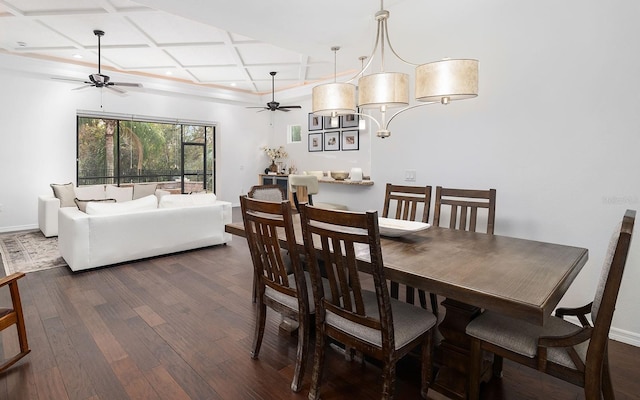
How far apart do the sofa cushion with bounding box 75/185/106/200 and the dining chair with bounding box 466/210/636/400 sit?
6.27 metres

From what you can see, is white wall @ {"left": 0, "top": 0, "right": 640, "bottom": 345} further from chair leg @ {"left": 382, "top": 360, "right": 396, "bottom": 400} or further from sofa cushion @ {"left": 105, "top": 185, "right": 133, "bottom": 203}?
sofa cushion @ {"left": 105, "top": 185, "right": 133, "bottom": 203}

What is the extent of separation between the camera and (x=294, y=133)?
8.71 meters

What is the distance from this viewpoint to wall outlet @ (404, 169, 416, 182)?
346 cm

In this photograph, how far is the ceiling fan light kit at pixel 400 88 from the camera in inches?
76.9

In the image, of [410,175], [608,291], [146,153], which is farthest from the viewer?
[146,153]

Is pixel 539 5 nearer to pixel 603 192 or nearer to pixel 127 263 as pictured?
pixel 603 192

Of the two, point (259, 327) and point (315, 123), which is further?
point (315, 123)

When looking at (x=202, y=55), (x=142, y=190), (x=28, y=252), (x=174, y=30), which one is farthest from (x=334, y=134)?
(x=28, y=252)

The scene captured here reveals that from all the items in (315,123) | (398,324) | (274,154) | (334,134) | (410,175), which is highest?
(315,123)

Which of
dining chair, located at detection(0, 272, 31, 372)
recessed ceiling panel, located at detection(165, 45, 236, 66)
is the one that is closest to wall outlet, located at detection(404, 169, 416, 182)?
dining chair, located at detection(0, 272, 31, 372)

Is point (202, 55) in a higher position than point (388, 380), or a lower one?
higher

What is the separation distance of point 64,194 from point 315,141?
4969 millimetres

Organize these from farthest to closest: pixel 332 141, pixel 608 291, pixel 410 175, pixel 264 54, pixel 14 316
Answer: pixel 332 141 → pixel 264 54 → pixel 410 175 → pixel 14 316 → pixel 608 291

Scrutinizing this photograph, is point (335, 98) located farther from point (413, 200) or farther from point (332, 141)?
point (332, 141)
